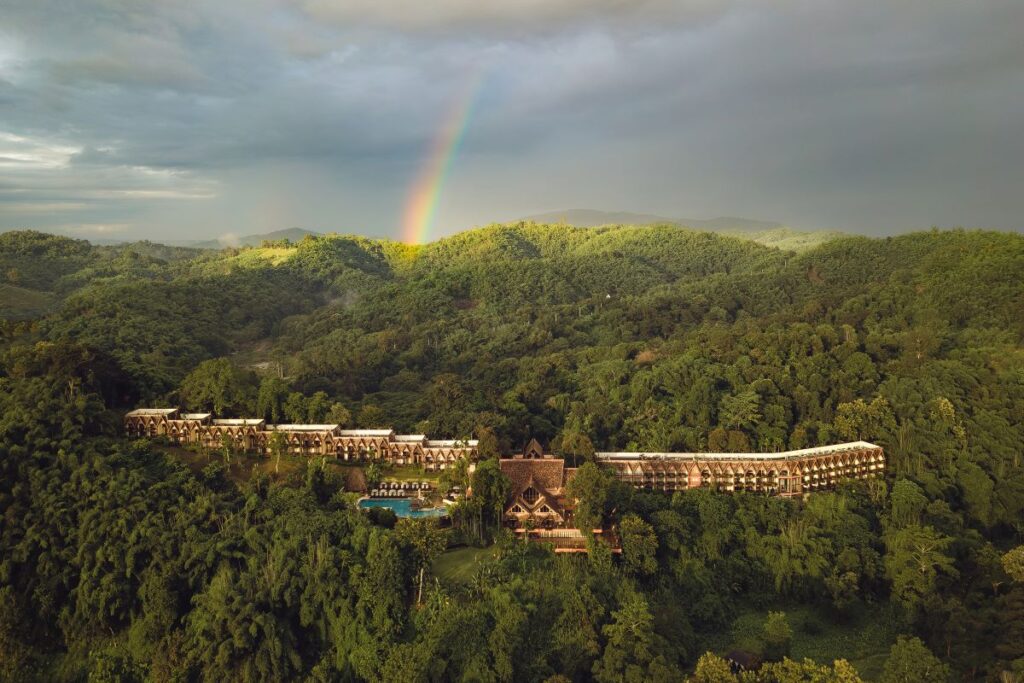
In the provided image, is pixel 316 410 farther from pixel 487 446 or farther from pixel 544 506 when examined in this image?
pixel 544 506

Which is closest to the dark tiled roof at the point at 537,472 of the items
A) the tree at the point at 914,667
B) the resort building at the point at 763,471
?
the resort building at the point at 763,471

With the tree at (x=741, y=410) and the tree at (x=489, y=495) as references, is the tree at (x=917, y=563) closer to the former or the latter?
the tree at (x=741, y=410)

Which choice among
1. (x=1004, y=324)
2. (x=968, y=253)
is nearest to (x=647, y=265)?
(x=968, y=253)

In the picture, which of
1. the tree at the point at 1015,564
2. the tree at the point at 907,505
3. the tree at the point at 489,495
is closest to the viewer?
the tree at the point at 1015,564

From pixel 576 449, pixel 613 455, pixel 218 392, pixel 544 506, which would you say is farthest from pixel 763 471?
pixel 218 392

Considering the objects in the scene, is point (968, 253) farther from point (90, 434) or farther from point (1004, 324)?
point (90, 434)
